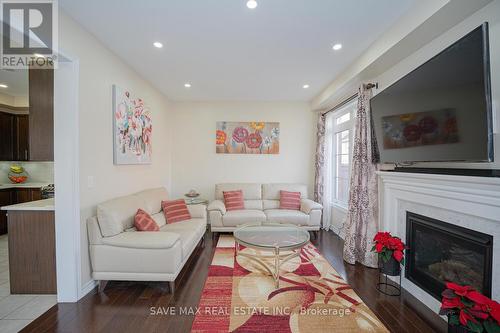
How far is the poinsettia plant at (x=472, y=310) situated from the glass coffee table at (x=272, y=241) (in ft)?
4.07

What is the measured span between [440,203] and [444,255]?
490 mm

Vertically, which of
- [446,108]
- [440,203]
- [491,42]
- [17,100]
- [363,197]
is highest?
[17,100]

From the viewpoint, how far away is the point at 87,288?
229cm

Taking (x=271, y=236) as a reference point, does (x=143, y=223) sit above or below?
above

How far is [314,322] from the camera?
1845 millimetres

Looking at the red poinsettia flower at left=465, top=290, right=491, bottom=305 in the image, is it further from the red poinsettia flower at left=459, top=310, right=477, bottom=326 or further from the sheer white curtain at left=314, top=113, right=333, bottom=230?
the sheer white curtain at left=314, top=113, right=333, bottom=230

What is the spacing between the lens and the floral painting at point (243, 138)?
16.0 feet

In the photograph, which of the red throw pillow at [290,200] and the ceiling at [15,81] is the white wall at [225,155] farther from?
the ceiling at [15,81]

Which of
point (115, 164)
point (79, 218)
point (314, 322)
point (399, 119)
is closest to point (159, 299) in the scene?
point (79, 218)

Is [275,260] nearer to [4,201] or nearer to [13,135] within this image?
[4,201]

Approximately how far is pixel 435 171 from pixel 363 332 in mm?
1496

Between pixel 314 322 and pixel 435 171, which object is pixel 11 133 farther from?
pixel 435 171

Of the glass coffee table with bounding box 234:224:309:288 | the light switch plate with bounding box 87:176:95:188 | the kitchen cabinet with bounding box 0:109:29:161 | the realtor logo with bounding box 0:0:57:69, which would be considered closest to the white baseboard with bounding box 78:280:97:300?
the light switch plate with bounding box 87:176:95:188

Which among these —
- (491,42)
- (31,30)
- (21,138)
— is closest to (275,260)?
(491,42)
